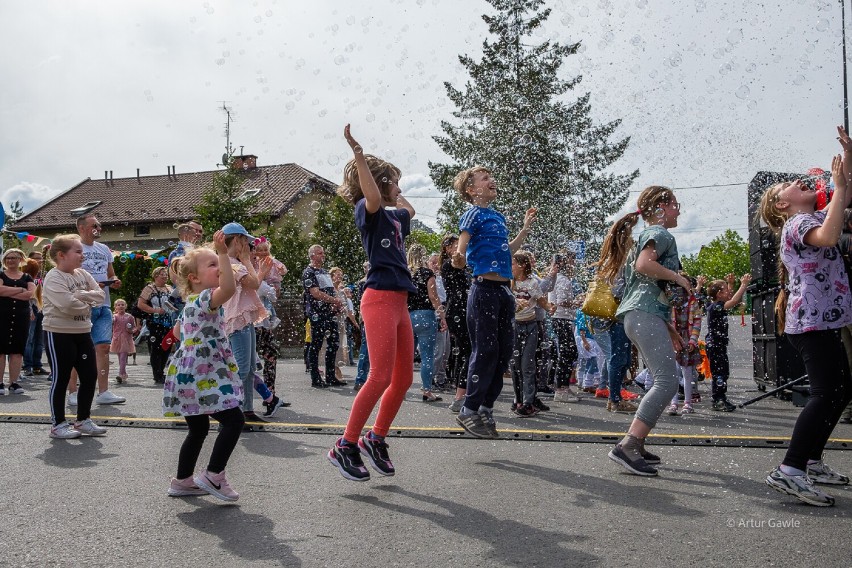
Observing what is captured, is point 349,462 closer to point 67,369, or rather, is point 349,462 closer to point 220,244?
point 220,244

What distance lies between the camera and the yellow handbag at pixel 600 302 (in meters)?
8.51

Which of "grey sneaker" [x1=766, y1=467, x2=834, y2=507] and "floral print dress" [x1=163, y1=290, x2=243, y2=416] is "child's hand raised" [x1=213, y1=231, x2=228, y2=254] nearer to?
"floral print dress" [x1=163, y1=290, x2=243, y2=416]

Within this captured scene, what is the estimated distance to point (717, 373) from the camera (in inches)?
344

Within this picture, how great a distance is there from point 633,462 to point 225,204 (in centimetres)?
3537

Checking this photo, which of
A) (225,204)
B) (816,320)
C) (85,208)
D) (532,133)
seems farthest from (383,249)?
(85,208)

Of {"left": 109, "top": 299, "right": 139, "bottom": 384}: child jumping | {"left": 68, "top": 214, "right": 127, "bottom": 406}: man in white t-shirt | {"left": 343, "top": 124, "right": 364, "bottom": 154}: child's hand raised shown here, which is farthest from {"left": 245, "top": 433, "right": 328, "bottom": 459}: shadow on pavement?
{"left": 109, "top": 299, "right": 139, "bottom": 384}: child jumping

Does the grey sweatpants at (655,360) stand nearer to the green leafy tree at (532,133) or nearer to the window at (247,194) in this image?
the green leafy tree at (532,133)

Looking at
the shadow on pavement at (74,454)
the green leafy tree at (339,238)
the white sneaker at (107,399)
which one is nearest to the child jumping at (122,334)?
the white sneaker at (107,399)

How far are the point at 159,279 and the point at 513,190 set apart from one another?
18.2 m

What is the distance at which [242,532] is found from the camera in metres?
3.79

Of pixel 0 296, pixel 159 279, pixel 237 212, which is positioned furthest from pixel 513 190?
pixel 0 296

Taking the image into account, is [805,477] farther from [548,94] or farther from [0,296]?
[548,94]

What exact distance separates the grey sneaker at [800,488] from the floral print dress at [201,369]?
2.88 metres

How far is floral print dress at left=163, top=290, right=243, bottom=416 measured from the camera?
4.50 metres
